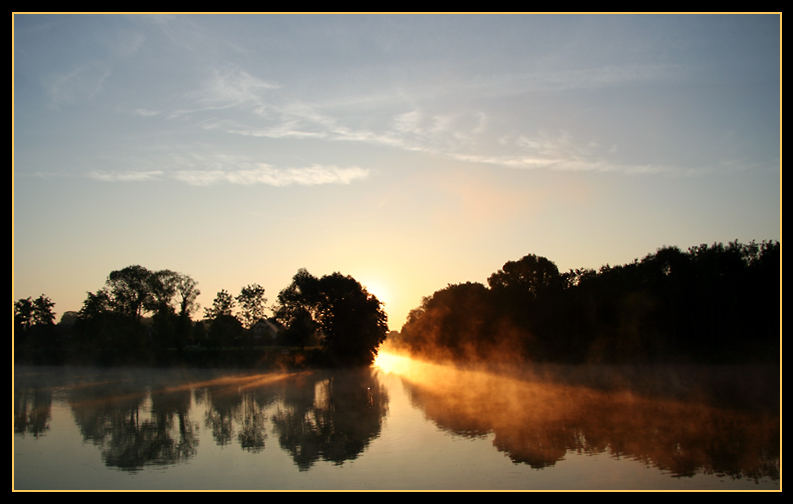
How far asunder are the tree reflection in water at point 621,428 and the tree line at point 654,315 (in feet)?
76.6

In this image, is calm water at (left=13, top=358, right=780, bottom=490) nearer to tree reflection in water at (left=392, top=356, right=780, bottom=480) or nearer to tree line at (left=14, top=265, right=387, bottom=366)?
tree reflection in water at (left=392, top=356, right=780, bottom=480)

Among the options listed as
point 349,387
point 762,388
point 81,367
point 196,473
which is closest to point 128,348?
point 81,367

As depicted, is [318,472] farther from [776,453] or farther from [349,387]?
[349,387]

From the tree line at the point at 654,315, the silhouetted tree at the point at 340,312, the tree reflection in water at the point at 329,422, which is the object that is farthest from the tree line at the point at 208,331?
the tree reflection in water at the point at 329,422

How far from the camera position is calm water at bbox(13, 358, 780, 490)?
44.6 ft

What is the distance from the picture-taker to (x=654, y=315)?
5206 cm

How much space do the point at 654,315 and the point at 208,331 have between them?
56.3m

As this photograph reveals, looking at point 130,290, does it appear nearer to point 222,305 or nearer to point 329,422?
point 222,305

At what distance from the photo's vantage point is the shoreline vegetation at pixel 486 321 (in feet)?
164

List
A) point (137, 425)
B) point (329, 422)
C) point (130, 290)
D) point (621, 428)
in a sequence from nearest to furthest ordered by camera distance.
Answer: point (621, 428)
point (329, 422)
point (137, 425)
point (130, 290)

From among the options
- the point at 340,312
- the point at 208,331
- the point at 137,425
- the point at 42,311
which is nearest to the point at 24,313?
the point at 42,311

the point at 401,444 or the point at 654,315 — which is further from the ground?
the point at 654,315

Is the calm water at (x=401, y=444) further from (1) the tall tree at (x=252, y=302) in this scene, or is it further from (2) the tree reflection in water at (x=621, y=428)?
(1) the tall tree at (x=252, y=302)

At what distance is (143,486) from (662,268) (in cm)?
5809
